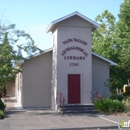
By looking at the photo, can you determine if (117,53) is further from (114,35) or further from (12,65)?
(12,65)

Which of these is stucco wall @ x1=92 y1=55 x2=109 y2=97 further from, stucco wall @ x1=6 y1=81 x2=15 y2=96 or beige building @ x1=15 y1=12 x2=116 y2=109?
stucco wall @ x1=6 y1=81 x2=15 y2=96

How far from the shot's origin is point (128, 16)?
28.6m

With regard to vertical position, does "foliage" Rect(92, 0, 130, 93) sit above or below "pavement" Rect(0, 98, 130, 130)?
above

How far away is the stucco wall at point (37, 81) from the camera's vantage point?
19219 millimetres

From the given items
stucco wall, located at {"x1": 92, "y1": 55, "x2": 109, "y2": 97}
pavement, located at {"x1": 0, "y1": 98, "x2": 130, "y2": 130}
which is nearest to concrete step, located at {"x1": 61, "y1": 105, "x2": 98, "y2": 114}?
pavement, located at {"x1": 0, "y1": 98, "x2": 130, "y2": 130}

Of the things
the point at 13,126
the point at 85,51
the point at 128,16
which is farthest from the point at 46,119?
the point at 128,16

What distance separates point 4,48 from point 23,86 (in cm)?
365

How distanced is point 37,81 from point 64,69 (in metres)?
2.40

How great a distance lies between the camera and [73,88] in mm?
18750

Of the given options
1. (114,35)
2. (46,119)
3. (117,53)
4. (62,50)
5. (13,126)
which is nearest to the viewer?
(13,126)

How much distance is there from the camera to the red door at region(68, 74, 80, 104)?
61.3ft

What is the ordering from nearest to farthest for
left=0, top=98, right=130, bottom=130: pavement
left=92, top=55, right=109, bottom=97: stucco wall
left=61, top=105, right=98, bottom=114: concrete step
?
1. left=0, top=98, right=130, bottom=130: pavement
2. left=61, top=105, right=98, bottom=114: concrete step
3. left=92, top=55, right=109, bottom=97: stucco wall

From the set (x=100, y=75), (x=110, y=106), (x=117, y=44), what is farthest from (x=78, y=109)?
(x=117, y=44)

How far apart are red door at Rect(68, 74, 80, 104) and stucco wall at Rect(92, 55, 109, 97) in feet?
8.05
